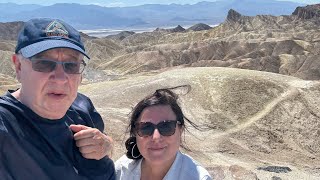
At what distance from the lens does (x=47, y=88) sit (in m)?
3.42

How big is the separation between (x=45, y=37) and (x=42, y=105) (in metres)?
0.48

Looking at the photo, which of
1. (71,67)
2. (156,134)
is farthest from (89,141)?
(156,134)

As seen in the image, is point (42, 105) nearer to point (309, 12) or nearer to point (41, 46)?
point (41, 46)

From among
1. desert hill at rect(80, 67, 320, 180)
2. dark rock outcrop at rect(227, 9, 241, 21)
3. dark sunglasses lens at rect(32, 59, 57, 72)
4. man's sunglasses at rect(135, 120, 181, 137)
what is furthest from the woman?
dark rock outcrop at rect(227, 9, 241, 21)

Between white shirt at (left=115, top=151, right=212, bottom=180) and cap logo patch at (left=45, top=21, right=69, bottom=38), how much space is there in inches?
66.6

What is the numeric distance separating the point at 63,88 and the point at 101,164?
0.78 metres

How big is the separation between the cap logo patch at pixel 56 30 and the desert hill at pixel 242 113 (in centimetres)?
1966

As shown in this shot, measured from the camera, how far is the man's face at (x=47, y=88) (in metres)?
3.41

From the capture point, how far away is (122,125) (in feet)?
81.7

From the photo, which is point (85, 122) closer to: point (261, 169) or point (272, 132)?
point (261, 169)

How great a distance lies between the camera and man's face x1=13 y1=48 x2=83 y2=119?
11.2ft

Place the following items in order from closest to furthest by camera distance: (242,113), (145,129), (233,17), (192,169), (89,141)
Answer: (89,141) → (192,169) → (145,129) → (242,113) → (233,17)

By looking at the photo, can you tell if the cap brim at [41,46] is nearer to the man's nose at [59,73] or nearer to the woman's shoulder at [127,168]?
the man's nose at [59,73]

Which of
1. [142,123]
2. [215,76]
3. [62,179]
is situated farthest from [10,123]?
[215,76]
